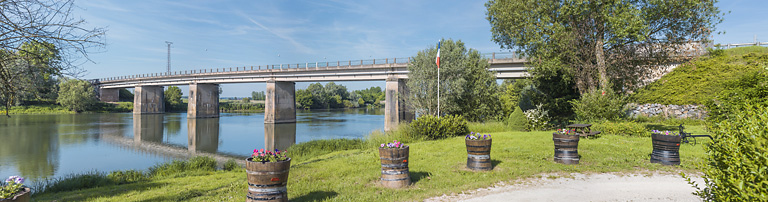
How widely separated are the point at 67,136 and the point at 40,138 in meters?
1.89

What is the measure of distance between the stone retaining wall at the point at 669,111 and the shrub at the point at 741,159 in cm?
2104

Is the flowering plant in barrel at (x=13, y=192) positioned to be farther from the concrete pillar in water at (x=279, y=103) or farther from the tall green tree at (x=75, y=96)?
the tall green tree at (x=75, y=96)

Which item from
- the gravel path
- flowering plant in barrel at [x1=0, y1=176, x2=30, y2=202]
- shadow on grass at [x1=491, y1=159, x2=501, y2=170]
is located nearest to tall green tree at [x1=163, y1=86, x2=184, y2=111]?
shadow on grass at [x1=491, y1=159, x2=501, y2=170]

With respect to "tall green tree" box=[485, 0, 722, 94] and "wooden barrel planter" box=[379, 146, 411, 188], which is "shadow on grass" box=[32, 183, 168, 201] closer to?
"wooden barrel planter" box=[379, 146, 411, 188]

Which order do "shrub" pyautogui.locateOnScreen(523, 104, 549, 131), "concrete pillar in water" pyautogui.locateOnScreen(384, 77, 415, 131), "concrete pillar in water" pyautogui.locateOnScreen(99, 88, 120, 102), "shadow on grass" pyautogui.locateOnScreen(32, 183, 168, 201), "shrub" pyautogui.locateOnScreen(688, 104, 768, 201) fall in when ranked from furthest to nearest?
1. "concrete pillar in water" pyautogui.locateOnScreen(99, 88, 120, 102)
2. "concrete pillar in water" pyautogui.locateOnScreen(384, 77, 415, 131)
3. "shrub" pyautogui.locateOnScreen(523, 104, 549, 131)
4. "shadow on grass" pyautogui.locateOnScreen(32, 183, 168, 201)
5. "shrub" pyautogui.locateOnScreen(688, 104, 768, 201)

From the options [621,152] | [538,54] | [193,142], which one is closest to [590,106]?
[538,54]

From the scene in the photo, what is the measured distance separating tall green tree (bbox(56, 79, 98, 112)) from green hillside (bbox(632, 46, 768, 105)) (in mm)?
89181

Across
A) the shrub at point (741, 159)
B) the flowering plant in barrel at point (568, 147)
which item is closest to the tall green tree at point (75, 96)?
the flowering plant in barrel at point (568, 147)

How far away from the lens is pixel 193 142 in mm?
29703

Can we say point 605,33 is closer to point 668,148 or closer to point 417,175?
point 668,148

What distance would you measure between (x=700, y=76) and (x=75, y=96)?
92878 mm

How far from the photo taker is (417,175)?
824 cm

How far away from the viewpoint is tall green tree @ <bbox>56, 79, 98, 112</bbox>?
66688mm

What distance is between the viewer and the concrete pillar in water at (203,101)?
190 ft
